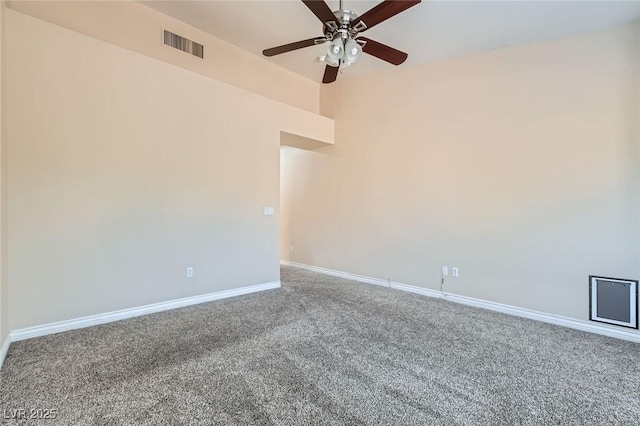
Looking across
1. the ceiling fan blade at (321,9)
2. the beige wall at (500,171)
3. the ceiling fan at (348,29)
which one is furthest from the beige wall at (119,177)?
the ceiling fan blade at (321,9)

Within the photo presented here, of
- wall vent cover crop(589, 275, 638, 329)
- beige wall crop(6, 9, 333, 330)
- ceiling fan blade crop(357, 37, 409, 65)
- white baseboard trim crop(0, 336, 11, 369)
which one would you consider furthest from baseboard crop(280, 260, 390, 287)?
white baseboard trim crop(0, 336, 11, 369)

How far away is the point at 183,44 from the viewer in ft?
12.1

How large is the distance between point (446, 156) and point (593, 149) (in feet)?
4.70

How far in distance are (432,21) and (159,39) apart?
3140 mm

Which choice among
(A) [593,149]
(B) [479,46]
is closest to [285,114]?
(B) [479,46]

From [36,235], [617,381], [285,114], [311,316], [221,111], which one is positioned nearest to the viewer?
[617,381]

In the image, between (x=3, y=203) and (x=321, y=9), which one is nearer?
(x=321, y=9)

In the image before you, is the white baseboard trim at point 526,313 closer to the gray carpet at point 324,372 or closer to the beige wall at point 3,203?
the gray carpet at point 324,372

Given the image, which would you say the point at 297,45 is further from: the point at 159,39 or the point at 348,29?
the point at 159,39

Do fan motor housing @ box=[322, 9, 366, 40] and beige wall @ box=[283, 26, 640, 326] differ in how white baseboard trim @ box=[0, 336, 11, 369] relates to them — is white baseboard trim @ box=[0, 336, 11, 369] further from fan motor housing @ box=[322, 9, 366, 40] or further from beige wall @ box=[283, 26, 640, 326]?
beige wall @ box=[283, 26, 640, 326]

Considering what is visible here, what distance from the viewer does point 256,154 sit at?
4121mm

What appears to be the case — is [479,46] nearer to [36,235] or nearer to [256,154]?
[256,154]

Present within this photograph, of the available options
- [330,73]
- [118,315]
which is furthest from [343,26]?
[118,315]

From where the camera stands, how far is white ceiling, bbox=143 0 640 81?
2787 millimetres
